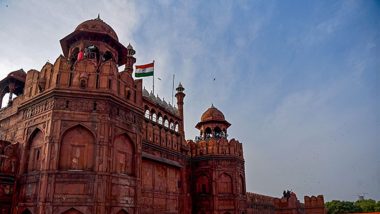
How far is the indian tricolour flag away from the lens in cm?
2481

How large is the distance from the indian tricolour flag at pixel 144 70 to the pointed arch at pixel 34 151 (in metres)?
12.5

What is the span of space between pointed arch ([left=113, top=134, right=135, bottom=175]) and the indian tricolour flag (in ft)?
37.6

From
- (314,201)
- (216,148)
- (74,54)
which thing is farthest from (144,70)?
(314,201)

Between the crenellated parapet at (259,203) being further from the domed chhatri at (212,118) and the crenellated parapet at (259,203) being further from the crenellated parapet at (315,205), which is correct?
the domed chhatri at (212,118)

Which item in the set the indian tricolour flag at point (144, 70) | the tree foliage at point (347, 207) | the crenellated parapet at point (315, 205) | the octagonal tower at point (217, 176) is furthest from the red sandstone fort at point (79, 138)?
the tree foliage at point (347, 207)

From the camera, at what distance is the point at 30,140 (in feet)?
44.0

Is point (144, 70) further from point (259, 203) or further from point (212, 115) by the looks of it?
point (259, 203)

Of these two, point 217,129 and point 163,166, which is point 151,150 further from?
point 217,129

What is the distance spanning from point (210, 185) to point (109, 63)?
1369 cm

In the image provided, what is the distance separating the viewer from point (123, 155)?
44.7ft

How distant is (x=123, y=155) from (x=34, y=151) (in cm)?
367

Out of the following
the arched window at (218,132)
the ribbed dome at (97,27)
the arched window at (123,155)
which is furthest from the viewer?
the arched window at (218,132)

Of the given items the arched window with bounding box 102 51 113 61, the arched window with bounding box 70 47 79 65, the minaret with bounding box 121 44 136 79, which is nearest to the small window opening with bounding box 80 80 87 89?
the arched window with bounding box 102 51 113 61

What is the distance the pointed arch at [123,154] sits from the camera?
1320 cm
